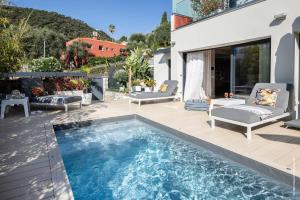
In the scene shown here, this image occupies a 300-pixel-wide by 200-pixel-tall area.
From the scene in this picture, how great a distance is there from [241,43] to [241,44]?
71 millimetres

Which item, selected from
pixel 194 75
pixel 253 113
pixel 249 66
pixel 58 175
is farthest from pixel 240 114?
pixel 194 75

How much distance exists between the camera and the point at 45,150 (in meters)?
4.66

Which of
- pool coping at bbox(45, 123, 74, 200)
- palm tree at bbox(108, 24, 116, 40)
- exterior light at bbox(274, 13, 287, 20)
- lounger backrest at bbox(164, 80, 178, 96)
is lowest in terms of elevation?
pool coping at bbox(45, 123, 74, 200)

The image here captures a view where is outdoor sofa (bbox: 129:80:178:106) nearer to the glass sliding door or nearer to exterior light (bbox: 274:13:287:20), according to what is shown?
the glass sliding door

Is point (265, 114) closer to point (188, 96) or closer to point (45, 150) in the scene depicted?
point (45, 150)

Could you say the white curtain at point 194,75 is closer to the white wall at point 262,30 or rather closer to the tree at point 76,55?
the white wall at point 262,30

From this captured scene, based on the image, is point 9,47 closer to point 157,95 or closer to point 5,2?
point 5,2

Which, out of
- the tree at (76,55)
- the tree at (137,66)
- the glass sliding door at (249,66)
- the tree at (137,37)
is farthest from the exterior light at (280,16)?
the tree at (76,55)

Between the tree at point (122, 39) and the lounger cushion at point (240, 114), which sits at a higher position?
the tree at point (122, 39)

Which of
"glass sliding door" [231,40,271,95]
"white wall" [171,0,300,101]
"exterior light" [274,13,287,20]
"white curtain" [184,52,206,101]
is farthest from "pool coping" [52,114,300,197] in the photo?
"exterior light" [274,13,287,20]

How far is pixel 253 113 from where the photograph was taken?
5234 mm

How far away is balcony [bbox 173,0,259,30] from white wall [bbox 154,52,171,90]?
90.5 inches

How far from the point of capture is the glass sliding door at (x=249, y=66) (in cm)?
749

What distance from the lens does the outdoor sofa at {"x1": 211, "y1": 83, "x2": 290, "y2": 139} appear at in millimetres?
5137
